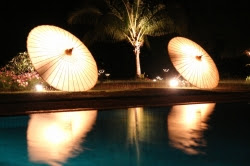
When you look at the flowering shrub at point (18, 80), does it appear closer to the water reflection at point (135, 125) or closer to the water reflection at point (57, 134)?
the water reflection at point (57, 134)

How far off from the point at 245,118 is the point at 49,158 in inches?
246

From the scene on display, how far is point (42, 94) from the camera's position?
626 inches

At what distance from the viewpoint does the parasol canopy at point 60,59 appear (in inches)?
601

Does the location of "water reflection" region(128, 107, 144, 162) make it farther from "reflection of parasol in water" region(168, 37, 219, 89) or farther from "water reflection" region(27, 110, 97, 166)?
"reflection of parasol in water" region(168, 37, 219, 89)

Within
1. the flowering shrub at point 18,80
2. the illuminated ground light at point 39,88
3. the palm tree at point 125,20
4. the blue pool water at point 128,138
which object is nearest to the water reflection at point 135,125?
the blue pool water at point 128,138

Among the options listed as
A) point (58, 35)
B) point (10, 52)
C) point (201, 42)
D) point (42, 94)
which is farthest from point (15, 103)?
point (10, 52)

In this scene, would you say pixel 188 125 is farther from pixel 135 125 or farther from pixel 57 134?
pixel 57 134

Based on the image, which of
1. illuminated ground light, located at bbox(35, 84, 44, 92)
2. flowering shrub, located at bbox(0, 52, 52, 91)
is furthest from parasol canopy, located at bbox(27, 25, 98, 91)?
flowering shrub, located at bbox(0, 52, 52, 91)

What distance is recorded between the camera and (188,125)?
10406 mm

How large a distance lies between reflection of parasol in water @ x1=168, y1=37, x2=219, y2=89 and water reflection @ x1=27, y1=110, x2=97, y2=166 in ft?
19.9

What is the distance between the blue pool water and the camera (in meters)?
7.06

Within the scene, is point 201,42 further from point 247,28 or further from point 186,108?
point 186,108

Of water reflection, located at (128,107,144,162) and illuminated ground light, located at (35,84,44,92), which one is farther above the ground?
illuminated ground light, located at (35,84,44,92)

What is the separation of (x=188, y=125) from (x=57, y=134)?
3.03 metres
